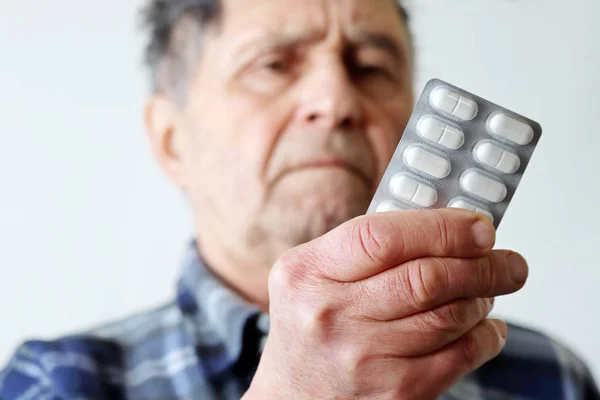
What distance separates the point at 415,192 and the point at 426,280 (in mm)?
51

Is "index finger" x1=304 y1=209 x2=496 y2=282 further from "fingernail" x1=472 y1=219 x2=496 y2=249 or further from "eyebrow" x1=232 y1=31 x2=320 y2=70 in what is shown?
"eyebrow" x1=232 y1=31 x2=320 y2=70

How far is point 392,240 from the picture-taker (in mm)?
304

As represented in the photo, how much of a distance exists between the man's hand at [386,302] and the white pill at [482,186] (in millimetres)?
24

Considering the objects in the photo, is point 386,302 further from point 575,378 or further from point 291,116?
point 575,378

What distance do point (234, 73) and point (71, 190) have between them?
0.30 m

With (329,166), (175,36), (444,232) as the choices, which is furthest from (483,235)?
(175,36)

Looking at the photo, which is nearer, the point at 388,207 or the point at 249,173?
the point at 388,207

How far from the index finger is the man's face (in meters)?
0.26

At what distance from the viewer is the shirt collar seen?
583 mm

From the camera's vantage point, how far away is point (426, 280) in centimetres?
30

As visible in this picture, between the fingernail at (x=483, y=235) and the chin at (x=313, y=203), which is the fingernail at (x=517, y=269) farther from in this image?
the chin at (x=313, y=203)

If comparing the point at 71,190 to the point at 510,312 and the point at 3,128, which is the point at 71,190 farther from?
the point at 510,312

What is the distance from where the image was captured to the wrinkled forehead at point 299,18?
0.61 meters

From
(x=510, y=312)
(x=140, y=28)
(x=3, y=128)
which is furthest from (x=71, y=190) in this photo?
(x=510, y=312)
